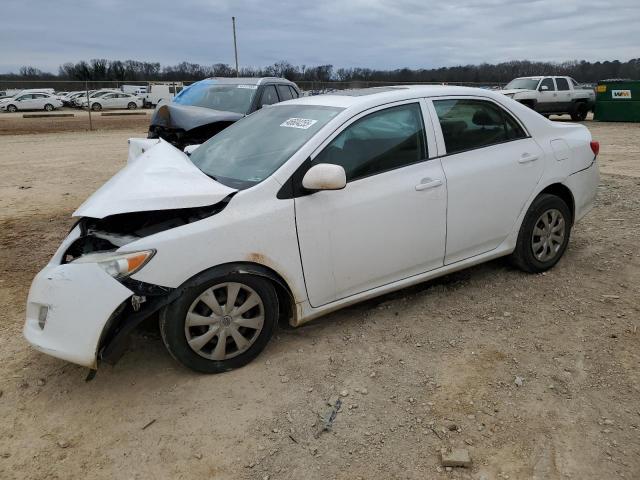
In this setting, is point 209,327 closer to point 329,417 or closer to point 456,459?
point 329,417

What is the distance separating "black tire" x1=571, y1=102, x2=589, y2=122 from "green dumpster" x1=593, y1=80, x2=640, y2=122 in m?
0.50

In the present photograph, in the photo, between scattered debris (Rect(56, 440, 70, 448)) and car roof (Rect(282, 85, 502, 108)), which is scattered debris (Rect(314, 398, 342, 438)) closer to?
scattered debris (Rect(56, 440, 70, 448))

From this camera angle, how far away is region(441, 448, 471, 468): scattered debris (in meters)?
2.43

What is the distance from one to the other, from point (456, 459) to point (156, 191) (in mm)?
2176

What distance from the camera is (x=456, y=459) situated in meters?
2.44

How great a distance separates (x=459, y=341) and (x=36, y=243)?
457 cm

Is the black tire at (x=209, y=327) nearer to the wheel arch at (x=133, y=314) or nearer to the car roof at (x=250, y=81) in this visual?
the wheel arch at (x=133, y=314)

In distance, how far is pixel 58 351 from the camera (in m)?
2.85

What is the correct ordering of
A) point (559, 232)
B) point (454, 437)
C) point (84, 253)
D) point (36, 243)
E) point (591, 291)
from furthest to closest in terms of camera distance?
point (36, 243)
point (559, 232)
point (591, 291)
point (84, 253)
point (454, 437)

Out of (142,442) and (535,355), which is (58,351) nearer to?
(142,442)

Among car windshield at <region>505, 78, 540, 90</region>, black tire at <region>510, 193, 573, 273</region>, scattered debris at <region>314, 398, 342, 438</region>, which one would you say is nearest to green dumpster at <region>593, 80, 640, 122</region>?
car windshield at <region>505, 78, 540, 90</region>

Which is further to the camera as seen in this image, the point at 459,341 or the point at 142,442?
the point at 459,341

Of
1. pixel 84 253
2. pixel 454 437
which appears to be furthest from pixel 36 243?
pixel 454 437

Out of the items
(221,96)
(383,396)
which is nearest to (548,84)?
(221,96)
